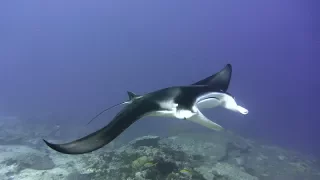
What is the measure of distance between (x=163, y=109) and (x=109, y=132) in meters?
0.90

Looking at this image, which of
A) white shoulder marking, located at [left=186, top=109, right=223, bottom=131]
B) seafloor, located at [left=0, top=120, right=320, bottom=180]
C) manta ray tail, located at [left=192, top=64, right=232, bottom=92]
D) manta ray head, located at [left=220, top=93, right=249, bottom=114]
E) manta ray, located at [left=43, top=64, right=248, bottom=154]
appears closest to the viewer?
manta ray, located at [left=43, top=64, right=248, bottom=154]

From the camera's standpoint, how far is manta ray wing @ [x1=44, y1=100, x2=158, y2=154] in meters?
2.87

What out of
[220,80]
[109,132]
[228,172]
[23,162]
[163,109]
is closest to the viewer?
[109,132]

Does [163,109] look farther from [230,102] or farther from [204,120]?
[230,102]

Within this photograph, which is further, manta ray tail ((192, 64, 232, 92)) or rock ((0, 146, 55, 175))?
rock ((0, 146, 55, 175))

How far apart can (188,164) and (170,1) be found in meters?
189

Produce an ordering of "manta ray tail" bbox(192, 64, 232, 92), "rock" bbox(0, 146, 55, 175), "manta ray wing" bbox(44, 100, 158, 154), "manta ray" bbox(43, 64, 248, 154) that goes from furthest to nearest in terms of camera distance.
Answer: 1. "rock" bbox(0, 146, 55, 175)
2. "manta ray tail" bbox(192, 64, 232, 92)
3. "manta ray" bbox(43, 64, 248, 154)
4. "manta ray wing" bbox(44, 100, 158, 154)

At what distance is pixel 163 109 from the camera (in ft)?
12.3

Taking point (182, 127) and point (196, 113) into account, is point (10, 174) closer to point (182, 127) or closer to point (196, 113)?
point (196, 113)

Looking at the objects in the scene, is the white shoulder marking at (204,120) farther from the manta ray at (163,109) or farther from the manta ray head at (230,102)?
the manta ray head at (230,102)

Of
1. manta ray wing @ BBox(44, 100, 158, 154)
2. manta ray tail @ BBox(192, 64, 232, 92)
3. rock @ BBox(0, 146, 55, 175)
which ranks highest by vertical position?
manta ray tail @ BBox(192, 64, 232, 92)

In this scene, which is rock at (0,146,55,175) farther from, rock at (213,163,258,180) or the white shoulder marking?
the white shoulder marking

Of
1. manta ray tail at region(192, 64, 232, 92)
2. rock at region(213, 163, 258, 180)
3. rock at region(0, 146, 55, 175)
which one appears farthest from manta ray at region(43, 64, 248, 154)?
rock at region(0, 146, 55, 175)

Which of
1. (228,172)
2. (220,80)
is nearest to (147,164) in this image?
(220,80)
